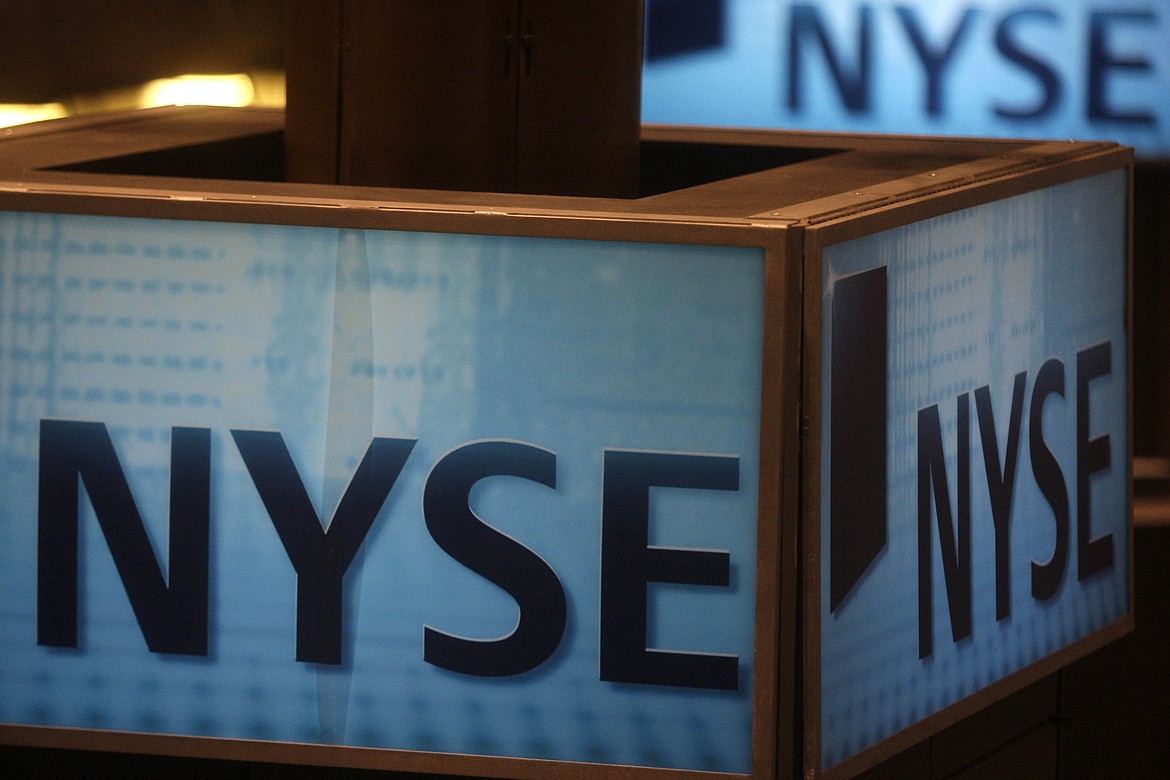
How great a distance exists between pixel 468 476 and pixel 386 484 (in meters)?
0.12

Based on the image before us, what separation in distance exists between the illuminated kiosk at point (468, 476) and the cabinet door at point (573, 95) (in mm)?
711

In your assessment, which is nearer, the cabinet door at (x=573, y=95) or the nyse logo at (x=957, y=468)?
the nyse logo at (x=957, y=468)

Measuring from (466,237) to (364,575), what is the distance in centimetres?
51

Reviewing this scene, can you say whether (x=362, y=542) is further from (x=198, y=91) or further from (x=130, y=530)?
(x=198, y=91)

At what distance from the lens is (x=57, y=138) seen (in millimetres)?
3361

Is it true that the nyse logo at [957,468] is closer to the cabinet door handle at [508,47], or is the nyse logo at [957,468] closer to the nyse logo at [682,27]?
the cabinet door handle at [508,47]

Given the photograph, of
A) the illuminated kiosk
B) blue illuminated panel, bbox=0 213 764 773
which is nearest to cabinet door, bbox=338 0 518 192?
the illuminated kiosk

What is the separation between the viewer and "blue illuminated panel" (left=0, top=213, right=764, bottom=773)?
2.38 m

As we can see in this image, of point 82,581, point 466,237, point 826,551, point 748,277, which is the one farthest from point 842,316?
point 82,581

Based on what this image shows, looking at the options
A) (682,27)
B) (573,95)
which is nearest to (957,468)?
(573,95)

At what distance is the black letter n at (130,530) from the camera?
8.09 feet

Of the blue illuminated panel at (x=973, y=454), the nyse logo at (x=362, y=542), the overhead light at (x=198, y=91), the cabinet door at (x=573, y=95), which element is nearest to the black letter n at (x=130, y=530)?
the nyse logo at (x=362, y=542)

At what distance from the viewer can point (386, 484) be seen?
2.43m

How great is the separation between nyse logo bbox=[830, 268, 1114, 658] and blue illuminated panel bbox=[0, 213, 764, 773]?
6.1 inches
